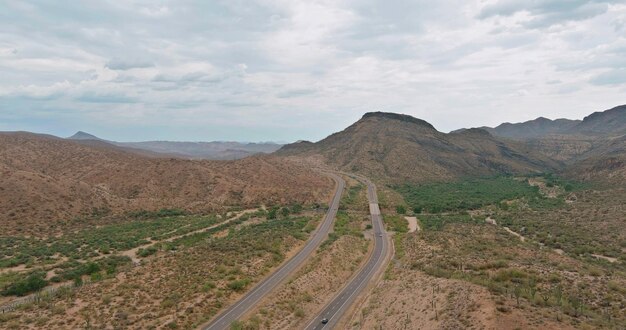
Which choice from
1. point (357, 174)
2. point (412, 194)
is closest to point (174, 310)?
point (412, 194)

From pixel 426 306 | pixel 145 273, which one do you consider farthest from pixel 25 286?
pixel 426 306

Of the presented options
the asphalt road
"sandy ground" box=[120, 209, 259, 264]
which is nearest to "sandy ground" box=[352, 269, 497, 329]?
the asphalt road

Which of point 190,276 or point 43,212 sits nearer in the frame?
point 190,276

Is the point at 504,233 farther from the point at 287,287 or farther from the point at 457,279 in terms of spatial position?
the point at 287,287

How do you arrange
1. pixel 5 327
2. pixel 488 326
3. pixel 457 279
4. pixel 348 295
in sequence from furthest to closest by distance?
pixel 348 295 < pixel 457 279 < pixel 5 327 < pixel 488 326

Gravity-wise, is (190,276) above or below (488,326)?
below

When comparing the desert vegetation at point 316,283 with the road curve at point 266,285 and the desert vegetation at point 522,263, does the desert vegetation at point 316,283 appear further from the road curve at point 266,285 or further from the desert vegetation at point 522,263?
the desert vegetation at point 522,263
